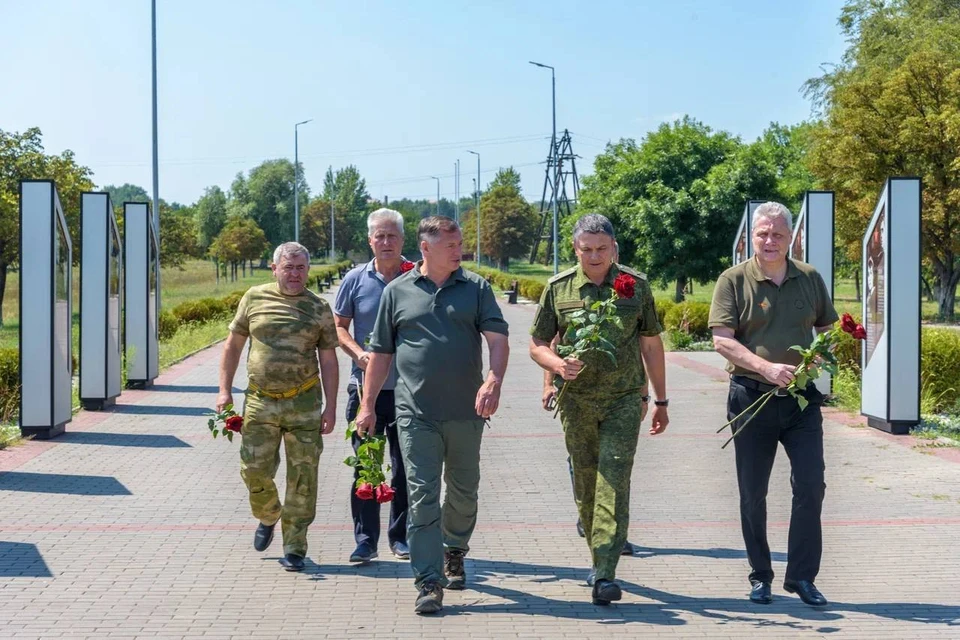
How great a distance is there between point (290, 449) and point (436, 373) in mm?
1234

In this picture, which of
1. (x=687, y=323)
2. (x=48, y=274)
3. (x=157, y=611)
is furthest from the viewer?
(x=687, y=323)

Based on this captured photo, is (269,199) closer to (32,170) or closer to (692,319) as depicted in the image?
(32,170)

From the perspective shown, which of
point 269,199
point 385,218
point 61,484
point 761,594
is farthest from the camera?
point 269,199

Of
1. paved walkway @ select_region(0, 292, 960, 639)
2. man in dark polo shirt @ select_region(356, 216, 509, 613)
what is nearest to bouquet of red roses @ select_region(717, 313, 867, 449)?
paved walkway @ select_region(0, 292, 960, 639)

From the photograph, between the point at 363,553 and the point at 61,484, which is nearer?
the point at 363,553

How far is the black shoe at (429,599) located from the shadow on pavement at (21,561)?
2072 mm

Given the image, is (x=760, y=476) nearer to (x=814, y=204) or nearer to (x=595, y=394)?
(x=595, y=394)

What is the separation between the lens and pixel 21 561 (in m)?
6.85

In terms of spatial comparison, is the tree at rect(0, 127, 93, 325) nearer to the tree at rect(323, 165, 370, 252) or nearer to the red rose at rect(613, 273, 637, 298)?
the red rose at rect(613, 273, 637, 298)

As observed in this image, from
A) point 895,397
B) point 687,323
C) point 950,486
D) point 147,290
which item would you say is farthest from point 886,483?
point 687,323

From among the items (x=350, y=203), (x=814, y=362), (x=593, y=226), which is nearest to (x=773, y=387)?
(x=814, y=362)

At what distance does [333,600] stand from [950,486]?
16.9 feet

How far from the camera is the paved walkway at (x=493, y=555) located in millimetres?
5617

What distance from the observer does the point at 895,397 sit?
39.1 ft
